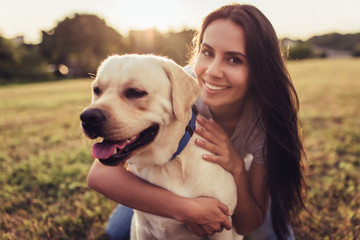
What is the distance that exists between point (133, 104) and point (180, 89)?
330mm

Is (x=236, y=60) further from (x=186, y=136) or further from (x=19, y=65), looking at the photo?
(x=19, y=65)

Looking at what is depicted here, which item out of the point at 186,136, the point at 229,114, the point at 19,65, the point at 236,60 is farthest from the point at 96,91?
the point at 19,65

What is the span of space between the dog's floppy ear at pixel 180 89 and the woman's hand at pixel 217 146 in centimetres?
31

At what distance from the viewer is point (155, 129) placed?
71.6 inches

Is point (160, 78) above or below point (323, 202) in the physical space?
above

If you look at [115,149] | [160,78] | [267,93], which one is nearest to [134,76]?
[160,78]

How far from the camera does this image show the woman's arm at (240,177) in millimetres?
A: 2070

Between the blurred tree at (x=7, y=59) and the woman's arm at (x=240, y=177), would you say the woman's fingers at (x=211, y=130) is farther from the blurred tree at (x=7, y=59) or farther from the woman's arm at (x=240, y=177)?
the blurred tree at (x=7, y=59)

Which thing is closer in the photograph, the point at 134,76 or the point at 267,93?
the point at 134,76

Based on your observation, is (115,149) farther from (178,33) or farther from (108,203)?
(178,33)

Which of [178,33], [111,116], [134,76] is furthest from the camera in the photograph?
[178,33]

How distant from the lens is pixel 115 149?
1731mm

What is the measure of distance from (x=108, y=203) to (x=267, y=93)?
2.12 m

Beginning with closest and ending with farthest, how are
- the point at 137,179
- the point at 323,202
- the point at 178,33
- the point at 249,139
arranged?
the point at 137,179, the point at 249,139, the point at 323,202, the point at 178,33
